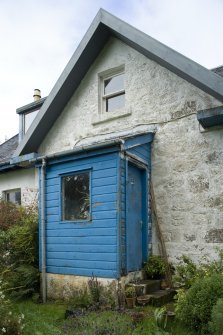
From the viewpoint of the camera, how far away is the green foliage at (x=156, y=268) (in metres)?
7.53

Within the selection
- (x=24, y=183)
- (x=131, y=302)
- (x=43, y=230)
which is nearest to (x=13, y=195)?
(x=24, y=183)

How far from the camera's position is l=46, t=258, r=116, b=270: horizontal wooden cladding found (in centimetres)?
702

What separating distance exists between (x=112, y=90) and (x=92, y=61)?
3.62ft

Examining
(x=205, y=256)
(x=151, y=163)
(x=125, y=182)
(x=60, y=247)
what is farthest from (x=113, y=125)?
(x=205, y=256)

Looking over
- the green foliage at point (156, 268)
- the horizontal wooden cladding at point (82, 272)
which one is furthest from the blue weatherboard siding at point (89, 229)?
the green foliage at point (156, 268)

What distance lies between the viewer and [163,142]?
8312mm

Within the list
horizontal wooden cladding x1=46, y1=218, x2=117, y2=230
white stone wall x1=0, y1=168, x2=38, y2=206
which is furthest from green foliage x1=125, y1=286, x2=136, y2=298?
white stone wall x1=0, y1=168, x2=38, y2=206

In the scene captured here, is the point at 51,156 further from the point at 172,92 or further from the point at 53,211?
the point at 172,92

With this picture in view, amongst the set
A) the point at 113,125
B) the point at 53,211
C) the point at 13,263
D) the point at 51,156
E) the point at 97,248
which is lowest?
the point at 13,263

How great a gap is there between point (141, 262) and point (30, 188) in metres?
5.27

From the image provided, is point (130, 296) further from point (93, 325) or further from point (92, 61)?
point (92, 61)

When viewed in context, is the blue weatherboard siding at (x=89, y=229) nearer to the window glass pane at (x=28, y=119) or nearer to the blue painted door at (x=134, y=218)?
the blue painted door at (x=134, y=218)

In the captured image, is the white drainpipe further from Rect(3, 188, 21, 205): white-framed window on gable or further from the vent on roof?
the vent on roof

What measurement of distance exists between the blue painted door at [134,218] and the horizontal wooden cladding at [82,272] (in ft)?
1.40
